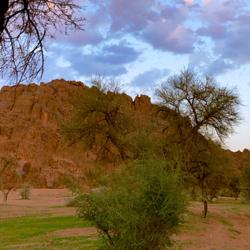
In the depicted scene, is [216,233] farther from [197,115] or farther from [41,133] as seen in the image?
[41,133]

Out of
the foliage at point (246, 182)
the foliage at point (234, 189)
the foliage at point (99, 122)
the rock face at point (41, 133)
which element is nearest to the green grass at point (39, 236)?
the foliage at point (99, 122)

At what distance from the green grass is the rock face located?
8811 cm

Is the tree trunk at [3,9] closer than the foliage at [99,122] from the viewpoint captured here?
Yes

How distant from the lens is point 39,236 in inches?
1011

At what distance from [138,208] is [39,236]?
1152 cm

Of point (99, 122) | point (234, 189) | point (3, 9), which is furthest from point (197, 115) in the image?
point (234, 189)

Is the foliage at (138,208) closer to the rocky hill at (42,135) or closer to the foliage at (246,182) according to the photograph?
the foliage at (246,182)

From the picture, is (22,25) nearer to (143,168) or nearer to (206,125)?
(143,168)

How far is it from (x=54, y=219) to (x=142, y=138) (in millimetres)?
7049

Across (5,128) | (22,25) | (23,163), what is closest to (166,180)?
(22,25)

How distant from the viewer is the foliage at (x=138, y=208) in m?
14.3

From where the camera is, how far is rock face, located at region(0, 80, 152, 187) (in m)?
131

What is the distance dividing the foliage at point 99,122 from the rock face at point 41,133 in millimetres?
83238

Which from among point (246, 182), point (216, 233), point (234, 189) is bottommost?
point (216, 233)
